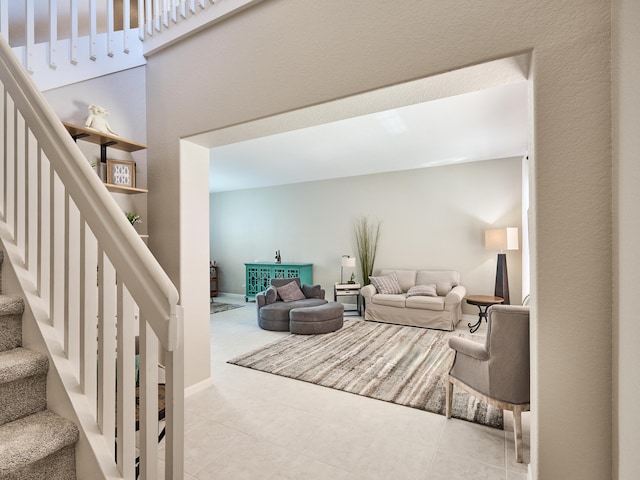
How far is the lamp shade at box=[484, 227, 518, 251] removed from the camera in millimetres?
4980

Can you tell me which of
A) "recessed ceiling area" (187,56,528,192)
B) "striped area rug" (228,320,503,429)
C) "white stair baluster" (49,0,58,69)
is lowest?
"striped area rug" (228,320,503,429)

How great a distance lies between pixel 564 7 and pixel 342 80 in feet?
3.54

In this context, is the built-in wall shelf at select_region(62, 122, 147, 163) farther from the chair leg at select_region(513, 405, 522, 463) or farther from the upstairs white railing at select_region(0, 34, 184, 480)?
the chair leg at select_region(513, 405, 522, 463)

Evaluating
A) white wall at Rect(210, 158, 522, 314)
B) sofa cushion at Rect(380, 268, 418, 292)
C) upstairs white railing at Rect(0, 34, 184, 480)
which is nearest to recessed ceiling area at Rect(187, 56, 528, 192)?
white wall at Rect(210, 158, 522, 314)

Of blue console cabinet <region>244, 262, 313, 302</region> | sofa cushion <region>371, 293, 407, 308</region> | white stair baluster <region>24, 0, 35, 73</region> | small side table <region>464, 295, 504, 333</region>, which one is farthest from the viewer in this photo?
blue console cabinet <region>244, 262, 313, 302</region>

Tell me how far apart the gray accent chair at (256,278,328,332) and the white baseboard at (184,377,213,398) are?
2041 mm

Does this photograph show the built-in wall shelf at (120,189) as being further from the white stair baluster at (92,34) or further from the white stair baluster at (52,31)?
the white stair baluster at (92,34)

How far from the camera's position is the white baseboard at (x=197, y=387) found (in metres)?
2.82

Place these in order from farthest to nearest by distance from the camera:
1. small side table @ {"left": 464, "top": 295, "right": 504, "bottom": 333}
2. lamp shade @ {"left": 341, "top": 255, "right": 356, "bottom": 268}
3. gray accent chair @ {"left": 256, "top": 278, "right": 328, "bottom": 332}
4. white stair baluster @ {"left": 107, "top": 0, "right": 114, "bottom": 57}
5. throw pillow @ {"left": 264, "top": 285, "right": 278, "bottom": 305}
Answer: lamp shade @ {"left": 341, "top": 255, "right": 356, "bottom": 268} → throw pillow @ {"left": 264, "top": 285, "right": 278, "bottom": 305} → gray accent chair @ {"left": 256, "top": 278, "right": 328, "bottom": 332} → small side table @ {"left": 464, "top": 295, "right": 504, "bottom": 333} → white stair baluster @ {"left": 107, "top": 0, "right": 114, "bottom": 57}

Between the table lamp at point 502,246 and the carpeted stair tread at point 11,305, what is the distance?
5.40 metres

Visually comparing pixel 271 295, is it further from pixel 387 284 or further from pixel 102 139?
pixel 102 139

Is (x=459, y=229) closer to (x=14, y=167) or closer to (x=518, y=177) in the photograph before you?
(x=518, y=177)

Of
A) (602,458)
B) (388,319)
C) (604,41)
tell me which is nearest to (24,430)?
(602,458)

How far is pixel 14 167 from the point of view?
1.55 m
